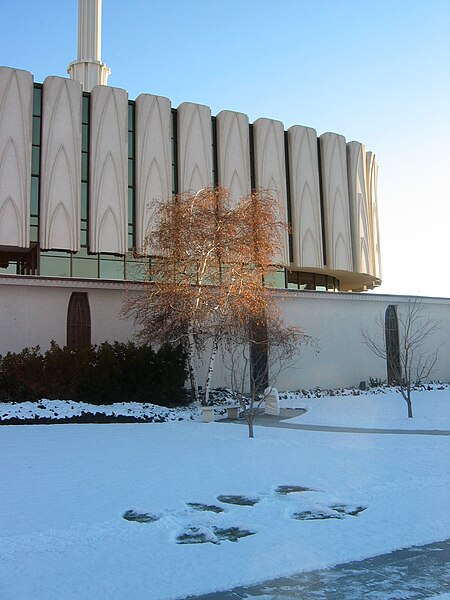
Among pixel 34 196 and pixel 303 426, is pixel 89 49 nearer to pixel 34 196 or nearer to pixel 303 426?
pixel 34 196

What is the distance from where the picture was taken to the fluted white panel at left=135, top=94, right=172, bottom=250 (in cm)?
2839

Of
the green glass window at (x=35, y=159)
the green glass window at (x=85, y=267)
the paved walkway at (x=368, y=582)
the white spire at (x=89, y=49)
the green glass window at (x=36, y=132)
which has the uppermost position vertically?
the white spire at (x=89, y=49)

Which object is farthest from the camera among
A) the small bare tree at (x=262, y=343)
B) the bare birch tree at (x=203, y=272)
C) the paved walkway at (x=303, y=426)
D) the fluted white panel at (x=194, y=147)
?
the fluted white panel at (x=194, y=147)

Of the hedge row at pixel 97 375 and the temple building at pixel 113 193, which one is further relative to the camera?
the temple building at pixel 113 193

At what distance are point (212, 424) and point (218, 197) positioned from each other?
8.77 m

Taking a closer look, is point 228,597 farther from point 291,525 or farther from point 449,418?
point 449,418

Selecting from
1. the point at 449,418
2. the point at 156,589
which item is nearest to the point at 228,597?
the point at 156,589

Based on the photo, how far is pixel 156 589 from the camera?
488 centimetres

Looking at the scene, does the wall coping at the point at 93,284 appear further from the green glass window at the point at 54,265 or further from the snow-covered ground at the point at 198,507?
the snow-covered ground at the point at 198,507

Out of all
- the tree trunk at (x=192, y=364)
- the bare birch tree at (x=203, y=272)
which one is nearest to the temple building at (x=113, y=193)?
the bare birch tree at (x=203, y=272)

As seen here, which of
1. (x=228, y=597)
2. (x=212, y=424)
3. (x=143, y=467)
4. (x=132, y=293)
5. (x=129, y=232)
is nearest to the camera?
(x=228, y=597)

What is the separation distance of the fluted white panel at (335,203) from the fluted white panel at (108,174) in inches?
472

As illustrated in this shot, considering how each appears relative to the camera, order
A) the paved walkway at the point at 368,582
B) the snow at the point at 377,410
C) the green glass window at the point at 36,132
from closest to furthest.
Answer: the paved walkway at the point at 368,582
the snow at the point at 377,410
the green glass window at the point at 36,132

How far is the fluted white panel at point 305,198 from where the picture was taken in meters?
32.3
